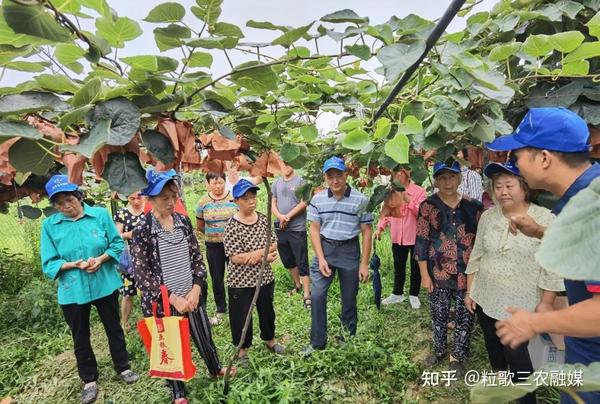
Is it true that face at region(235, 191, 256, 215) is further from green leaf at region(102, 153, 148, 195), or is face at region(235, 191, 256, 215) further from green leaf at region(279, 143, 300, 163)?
green leaf at region(102, 153, 148, 195)

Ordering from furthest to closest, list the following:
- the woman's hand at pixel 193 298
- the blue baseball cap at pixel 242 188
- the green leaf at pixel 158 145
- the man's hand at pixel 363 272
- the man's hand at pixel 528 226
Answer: the man's hand at pixel 363 272 → the blue baseball cap at pixel 242 188 → the woman's hand at pixel 193 298 → the man's hand at pixel 528 226 → the green leaf at pixel 158 145

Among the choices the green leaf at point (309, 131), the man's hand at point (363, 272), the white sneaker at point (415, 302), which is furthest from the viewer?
the white sneaker at point (415, 302)

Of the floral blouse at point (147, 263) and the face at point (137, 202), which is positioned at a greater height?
the face at point (137, 202)

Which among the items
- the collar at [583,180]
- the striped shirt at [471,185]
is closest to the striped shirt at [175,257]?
the collar at [583,180]

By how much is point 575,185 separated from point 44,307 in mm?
5004

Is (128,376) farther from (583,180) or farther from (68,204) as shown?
(583,180)

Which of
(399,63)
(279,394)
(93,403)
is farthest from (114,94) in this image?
(93,403)

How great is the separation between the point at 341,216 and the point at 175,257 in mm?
1356

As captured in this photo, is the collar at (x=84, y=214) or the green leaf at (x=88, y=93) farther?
the collar at (x=84, y=214)

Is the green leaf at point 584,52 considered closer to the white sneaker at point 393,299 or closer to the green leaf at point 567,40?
the green leaf at point 567,40

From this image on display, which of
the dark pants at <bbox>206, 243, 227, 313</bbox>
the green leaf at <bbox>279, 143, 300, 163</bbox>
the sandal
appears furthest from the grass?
the green leaf at <bbox>279, 143, 300, 163</bbox>

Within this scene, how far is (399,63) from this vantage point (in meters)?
0.75

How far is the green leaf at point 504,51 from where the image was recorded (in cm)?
100

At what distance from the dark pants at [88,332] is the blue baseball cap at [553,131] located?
2.92 metres
